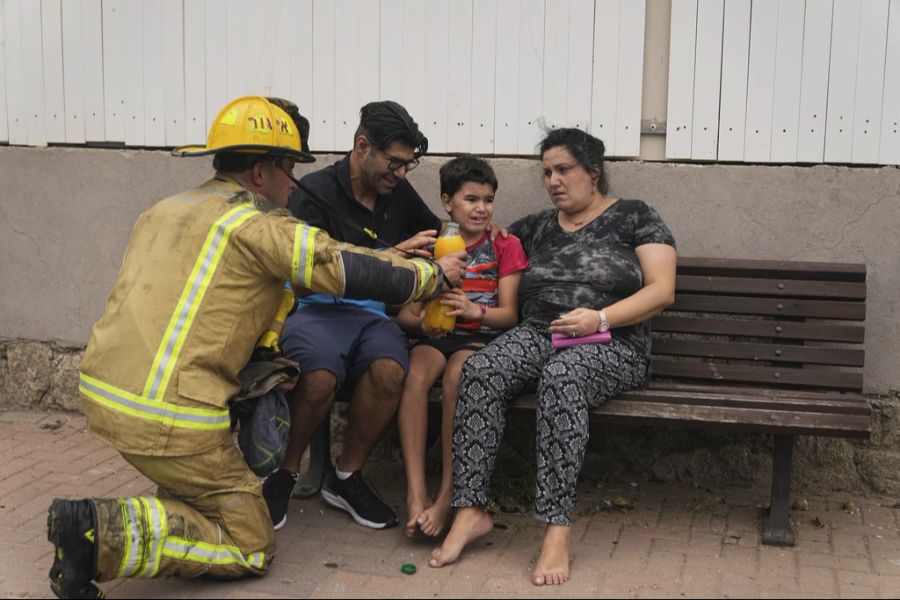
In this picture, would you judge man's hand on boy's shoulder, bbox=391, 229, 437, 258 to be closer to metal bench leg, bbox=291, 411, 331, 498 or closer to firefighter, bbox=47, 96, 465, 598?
firefighter, bbox=47, 96, 465, 598

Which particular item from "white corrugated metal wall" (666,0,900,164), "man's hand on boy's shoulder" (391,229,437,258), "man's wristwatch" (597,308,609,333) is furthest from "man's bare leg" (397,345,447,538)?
"white corrugated metal wall" (666,0,900,164)

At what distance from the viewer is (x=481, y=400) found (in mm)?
4016

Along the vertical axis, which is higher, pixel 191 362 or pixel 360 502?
pixel 191 362

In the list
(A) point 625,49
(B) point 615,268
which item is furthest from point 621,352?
(A) point 625,49

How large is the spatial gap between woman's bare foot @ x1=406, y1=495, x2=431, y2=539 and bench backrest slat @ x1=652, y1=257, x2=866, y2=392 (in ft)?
3.89

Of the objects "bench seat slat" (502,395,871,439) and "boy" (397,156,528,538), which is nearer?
"bench seat slat" (502,395,871,439)

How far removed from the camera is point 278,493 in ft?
13.8

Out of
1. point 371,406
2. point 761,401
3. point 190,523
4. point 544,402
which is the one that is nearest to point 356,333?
point 371,406

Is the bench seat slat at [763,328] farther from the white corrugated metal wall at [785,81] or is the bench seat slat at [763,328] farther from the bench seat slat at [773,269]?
the white corrugated metal wall at [785,81]

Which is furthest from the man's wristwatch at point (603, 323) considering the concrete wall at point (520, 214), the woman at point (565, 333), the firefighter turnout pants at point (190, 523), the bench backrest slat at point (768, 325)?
the firefighter turnout pants at point (190, 523)

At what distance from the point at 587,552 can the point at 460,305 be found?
1.03 metres

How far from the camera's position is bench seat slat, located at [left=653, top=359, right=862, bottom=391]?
4.44m

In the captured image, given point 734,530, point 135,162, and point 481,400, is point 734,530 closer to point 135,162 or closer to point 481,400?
point 481,400

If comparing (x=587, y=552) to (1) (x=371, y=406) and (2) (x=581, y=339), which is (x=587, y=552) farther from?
(1) (x=371, y=406)
